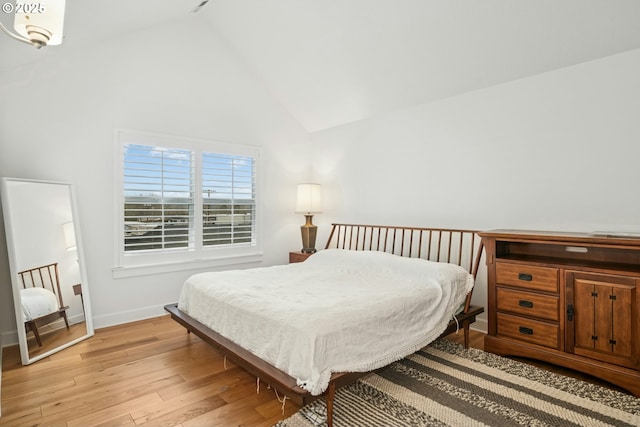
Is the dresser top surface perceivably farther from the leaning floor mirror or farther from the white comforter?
the leaning floor mirror

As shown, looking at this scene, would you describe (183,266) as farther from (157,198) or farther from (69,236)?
(69,236)

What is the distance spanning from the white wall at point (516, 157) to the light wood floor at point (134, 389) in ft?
4.46

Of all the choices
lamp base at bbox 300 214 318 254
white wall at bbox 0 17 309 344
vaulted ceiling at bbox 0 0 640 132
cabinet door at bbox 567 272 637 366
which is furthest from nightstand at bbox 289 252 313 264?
cabinet door at bbox 567 272 637 366

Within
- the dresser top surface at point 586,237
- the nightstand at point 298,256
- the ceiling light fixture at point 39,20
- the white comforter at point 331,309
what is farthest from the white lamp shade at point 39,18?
the nightstand at point 298,256

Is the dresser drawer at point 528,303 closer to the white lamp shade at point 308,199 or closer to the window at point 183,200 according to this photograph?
the white lamp shade at point 308,199

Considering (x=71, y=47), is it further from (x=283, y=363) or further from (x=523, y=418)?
(x=523, y=418)

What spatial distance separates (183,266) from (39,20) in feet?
9.97

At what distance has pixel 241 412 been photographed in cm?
204

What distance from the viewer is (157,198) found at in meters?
3.79

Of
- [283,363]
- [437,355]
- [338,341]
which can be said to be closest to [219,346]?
[283,363]

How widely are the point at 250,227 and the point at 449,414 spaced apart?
10.8 feet

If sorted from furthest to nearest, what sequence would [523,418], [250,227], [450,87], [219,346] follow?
[250,227]
[450,87]
[219,346]
[523,418]

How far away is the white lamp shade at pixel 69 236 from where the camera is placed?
310cm

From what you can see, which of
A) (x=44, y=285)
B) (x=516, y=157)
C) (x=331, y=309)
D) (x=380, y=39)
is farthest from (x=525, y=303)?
(x=44, y=285)
